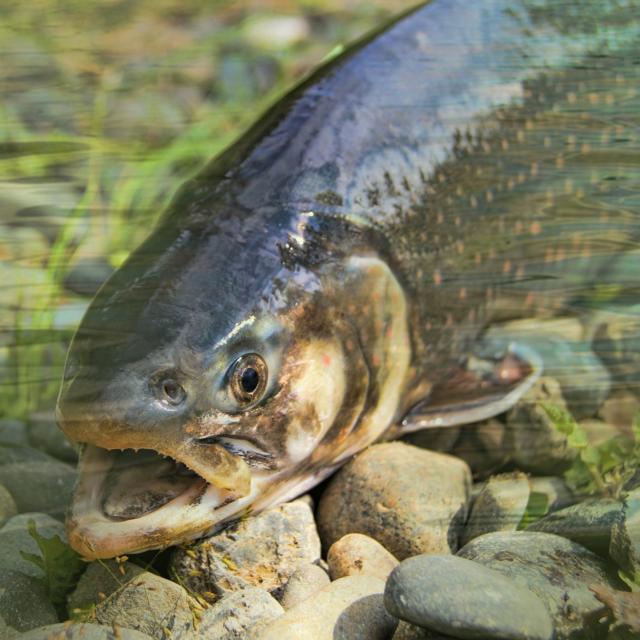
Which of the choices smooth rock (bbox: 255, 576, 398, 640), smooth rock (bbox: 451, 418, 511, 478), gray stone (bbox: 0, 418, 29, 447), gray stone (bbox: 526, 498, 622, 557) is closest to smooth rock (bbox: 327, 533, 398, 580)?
smooth rock (bbox: 255, 576, 398, 640)

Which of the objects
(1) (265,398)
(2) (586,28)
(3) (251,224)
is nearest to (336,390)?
(1) (265,398)

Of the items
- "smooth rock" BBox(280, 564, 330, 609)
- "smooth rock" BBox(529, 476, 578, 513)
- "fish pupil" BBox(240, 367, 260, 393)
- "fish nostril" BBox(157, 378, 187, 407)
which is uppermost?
"fish nostril" BBox(157, 378, 187, 407)

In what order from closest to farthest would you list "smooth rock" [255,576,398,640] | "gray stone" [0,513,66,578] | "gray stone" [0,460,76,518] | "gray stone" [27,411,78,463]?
"smooth rock" [255,576,398,640]
"gray stone" [0,513,66,578]
"gray stone" [0,460,76,518]
"gray stone" [27,411,78,463]

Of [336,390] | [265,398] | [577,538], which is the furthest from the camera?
[336,390]

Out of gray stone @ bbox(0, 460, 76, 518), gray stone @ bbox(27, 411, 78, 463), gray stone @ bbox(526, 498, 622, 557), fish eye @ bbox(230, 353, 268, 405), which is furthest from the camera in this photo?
gray stone @ bbox(27, 411, 78, 463)

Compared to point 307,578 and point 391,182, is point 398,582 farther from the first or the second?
point 391,182

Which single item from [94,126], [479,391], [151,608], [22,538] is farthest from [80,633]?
[479,391]

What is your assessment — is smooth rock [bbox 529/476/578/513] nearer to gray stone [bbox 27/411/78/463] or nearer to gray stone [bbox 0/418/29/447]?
gray stone [bbox 27/411/78/463]

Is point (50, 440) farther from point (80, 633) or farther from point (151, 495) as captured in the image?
point (80, 633)
